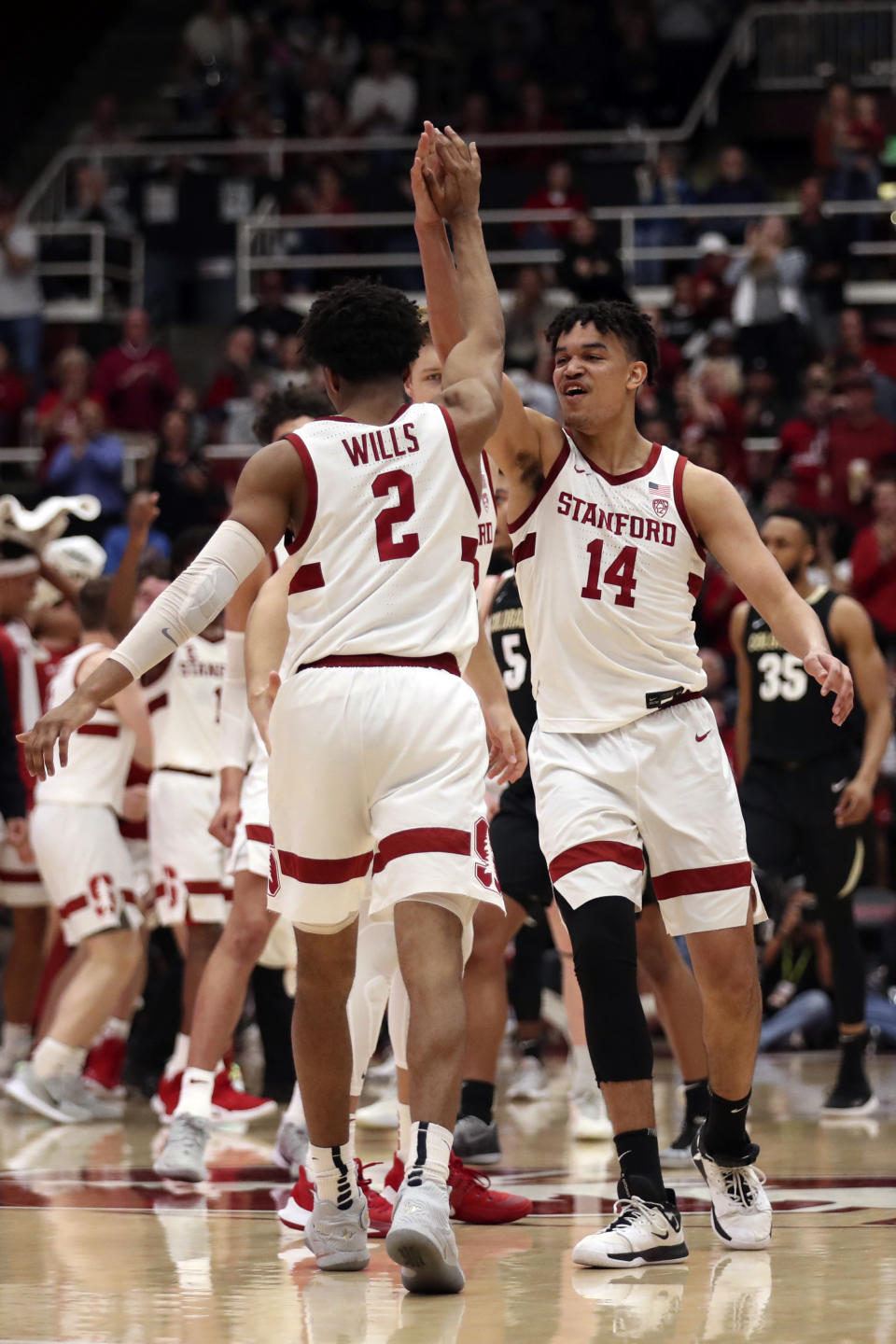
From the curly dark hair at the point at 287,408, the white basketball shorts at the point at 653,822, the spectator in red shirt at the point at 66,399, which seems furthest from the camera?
the spectator in red shirt at the point at 66,399

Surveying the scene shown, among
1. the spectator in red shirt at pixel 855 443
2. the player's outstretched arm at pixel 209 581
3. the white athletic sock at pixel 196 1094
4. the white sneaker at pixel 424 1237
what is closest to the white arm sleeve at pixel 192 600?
the player's outstretched arm at pixel 209 581

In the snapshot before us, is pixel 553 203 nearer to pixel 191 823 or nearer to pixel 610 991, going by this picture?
pixel 191 823

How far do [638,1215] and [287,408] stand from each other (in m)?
3.09

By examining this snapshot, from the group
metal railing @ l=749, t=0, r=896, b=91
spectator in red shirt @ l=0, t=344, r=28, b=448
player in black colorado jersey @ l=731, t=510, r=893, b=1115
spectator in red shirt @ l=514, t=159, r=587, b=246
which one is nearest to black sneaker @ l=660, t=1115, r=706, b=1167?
player in black colorado jersey @ l=731, t=510, r=893, b=1115

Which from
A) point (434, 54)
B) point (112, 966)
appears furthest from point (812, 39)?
point (112, 966)

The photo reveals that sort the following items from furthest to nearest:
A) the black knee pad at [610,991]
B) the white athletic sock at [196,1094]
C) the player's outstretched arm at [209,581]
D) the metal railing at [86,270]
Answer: the metal railing at [86,270] → the white athletic sock at [196,1094] → the black knee pad at [610,991] → the player's outstretched arm at [209,581]

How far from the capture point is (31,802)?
9.67m

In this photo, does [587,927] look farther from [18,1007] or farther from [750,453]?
[750,453]

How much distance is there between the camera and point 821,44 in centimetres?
1912

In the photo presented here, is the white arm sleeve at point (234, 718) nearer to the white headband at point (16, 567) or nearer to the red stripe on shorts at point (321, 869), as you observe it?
the red stripe on shorts at point (321, 869)

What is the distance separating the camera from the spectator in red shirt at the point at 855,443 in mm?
13094

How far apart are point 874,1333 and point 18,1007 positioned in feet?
19.8

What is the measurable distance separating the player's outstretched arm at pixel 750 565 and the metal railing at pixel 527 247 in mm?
10986

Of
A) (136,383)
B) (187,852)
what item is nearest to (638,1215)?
(187,852)
